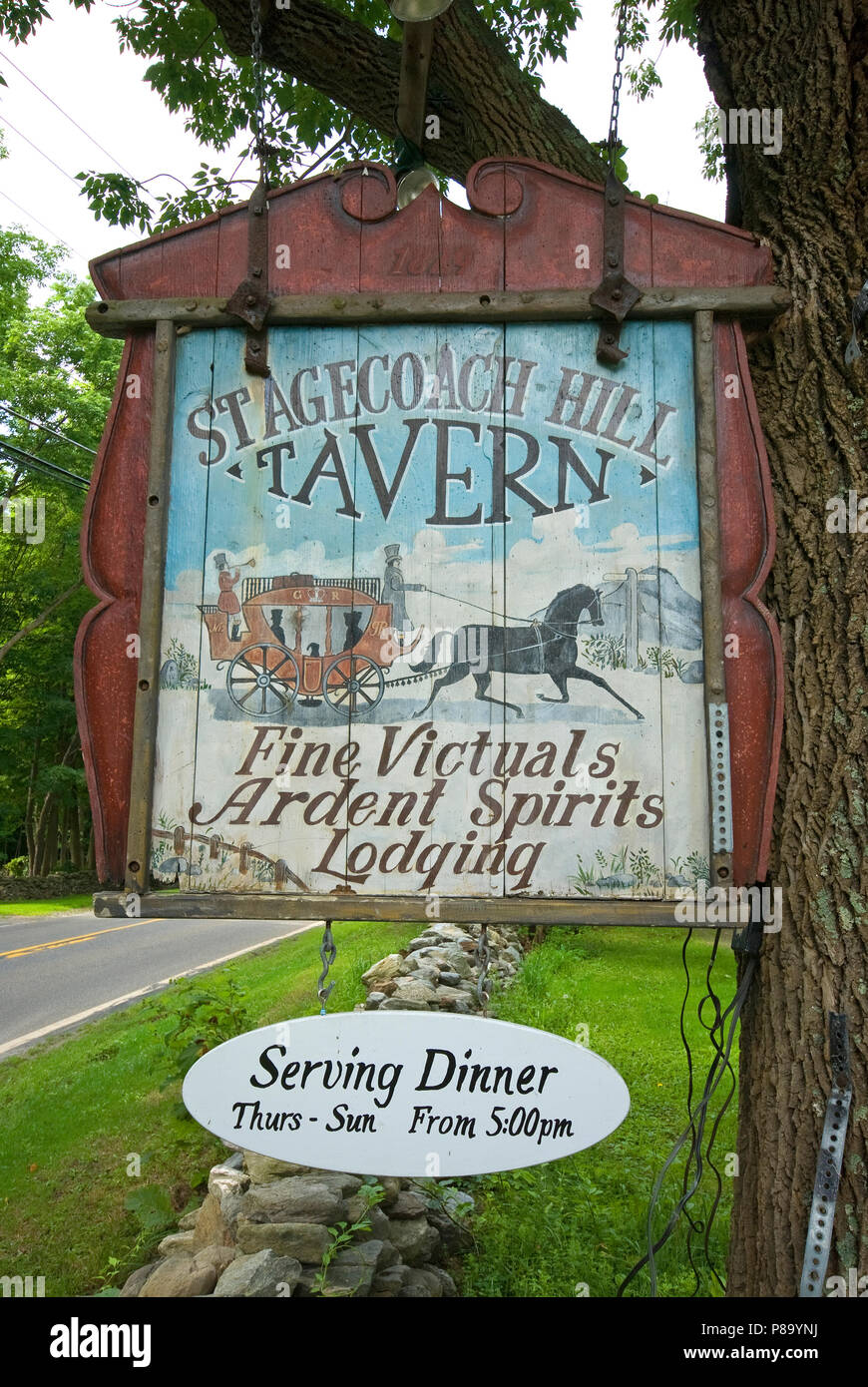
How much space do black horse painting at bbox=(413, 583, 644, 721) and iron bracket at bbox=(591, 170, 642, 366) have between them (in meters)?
0.70

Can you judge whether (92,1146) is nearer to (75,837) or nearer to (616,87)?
(616,87)

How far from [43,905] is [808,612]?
23374 millimetres

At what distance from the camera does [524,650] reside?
2.61 metres

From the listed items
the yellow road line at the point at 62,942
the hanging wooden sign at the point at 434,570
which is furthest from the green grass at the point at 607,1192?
the yellow road line at the point at 62,942

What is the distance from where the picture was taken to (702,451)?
2.62 meters

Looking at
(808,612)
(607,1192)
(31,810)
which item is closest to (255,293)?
(808,612)

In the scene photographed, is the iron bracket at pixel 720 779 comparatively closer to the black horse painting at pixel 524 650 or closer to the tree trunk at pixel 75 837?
the black horse painting at pixel 524 650

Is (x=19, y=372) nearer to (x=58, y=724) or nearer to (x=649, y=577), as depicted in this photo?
(x=58, y=724)

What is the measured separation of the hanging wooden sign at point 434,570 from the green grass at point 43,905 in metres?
20.2

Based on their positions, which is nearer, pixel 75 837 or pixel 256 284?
pixel 256 284

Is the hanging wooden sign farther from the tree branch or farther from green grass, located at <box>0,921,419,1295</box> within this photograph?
green grass, located at <box>0,921,419,1295</box>

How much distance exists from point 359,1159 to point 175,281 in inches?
98.6

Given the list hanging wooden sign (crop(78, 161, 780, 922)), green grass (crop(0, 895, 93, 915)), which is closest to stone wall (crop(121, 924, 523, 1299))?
hanging wooden sign (crop(78, 161, 780, 922))

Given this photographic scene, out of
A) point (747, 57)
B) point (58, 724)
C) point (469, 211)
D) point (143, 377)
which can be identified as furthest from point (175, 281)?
point (58, 724)
